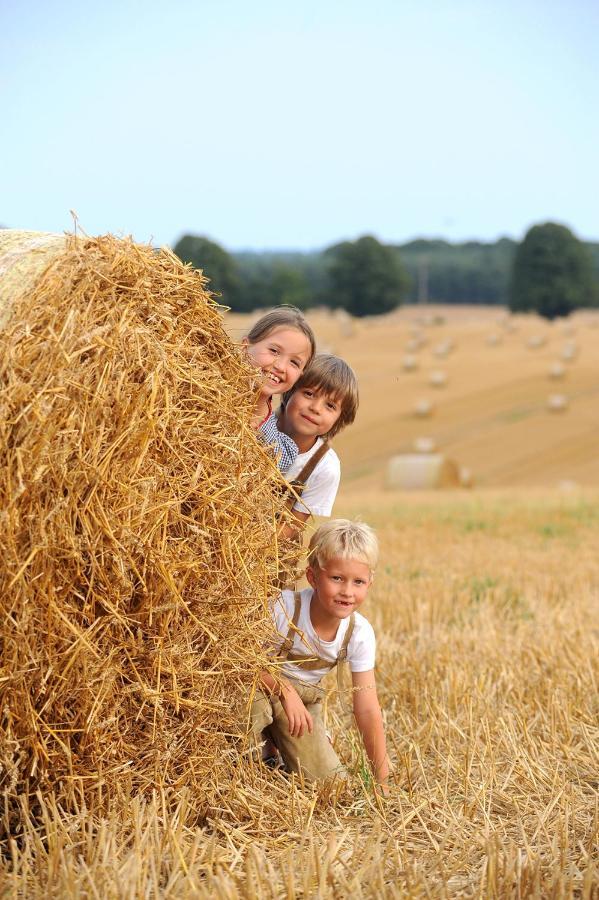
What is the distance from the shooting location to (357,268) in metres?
86.5

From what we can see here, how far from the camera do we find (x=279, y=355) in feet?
14.8

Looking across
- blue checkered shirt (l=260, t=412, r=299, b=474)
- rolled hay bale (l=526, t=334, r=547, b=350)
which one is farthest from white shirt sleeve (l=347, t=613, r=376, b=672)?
rolled hay bale (l=526, t=334, r=547, b=350)

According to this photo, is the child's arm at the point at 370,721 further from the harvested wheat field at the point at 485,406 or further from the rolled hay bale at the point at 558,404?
the rolled hay bale at the point at 558,404

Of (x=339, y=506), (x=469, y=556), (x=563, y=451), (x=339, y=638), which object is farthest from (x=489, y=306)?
(x=339, y=638)

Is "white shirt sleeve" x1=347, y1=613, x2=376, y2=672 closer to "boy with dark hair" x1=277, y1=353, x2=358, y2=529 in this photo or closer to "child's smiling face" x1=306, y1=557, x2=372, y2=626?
"child's smiling face" x1=306, y1=557, x2=372, y2=626

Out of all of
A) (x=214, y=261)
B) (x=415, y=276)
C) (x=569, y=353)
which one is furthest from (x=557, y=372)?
(x=415, y=276)

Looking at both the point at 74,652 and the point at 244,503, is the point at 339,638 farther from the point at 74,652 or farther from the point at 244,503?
the point at 74,652

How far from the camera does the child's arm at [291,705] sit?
4477 mm

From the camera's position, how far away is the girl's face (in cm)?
449

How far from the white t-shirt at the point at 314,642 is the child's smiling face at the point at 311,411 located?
2.34ft

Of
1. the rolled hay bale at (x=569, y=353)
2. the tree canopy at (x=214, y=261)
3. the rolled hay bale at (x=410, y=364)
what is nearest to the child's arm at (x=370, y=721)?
the rolled hay bale at (x=410, y=364)

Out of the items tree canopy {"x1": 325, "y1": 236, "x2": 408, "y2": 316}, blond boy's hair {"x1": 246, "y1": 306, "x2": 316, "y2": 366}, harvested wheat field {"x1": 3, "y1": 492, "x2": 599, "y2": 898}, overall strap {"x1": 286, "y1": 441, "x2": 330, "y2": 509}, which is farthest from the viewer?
tree canopy {"x1": 325, "y1": 236, "x2": 408, "y2": 316}

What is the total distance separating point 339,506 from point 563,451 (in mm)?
15045

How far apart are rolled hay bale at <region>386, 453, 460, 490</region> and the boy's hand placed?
1784 centimetres
